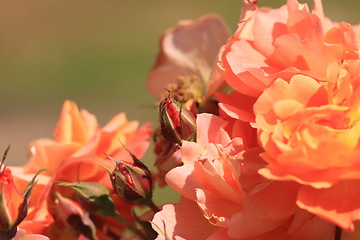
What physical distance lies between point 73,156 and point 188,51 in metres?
0.19

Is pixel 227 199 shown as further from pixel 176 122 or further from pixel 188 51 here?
pixel 188 51

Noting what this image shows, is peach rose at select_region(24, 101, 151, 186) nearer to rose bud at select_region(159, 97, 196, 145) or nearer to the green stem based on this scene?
rose bud at select_region(159, 97, 196, 145)

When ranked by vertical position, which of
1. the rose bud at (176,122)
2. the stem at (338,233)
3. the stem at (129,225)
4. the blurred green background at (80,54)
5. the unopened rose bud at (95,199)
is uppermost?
the rose bud at (176,122)

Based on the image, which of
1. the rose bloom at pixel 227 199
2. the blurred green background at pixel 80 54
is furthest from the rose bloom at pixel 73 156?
the blurred green background at pixel 80 54

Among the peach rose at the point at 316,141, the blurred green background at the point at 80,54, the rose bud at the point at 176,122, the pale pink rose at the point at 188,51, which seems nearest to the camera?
the peach rose at the point at 316,141

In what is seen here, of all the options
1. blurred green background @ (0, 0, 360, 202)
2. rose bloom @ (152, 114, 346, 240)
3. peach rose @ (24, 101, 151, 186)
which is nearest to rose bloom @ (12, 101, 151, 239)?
peach rose @ (24, 101, 151, 186)

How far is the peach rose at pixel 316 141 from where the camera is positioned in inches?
13.4

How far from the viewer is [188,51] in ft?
2.20

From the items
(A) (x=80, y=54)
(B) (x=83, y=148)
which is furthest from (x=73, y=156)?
(A) (x=80, y=54)

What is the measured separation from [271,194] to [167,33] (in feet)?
1.13

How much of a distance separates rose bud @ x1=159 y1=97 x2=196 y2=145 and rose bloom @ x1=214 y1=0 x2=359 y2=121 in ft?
0.08

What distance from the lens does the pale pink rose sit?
65cm

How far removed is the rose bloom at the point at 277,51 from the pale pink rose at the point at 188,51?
18 cm

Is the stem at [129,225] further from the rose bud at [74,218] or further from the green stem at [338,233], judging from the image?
the green stem at [338,233]
